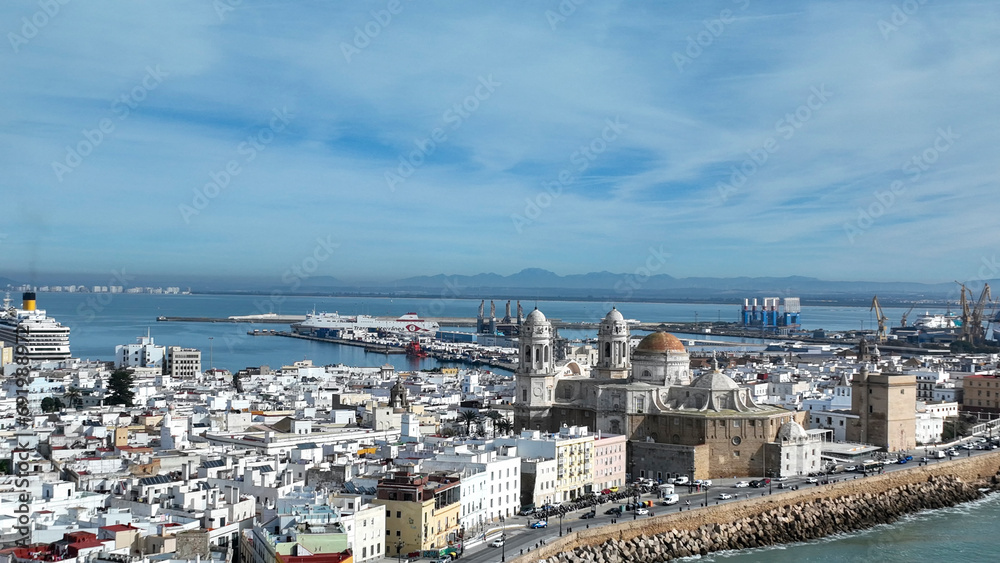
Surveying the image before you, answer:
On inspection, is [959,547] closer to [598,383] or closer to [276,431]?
[598,383]

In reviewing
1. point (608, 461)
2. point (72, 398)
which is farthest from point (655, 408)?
point (72, 398)

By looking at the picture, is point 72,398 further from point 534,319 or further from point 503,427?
point 534,319

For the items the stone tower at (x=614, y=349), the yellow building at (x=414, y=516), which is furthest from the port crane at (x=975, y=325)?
the yellow building at (x=414, y=516)

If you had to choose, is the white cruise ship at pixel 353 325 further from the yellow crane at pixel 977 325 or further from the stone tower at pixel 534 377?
the stone tower at pixel 534 377

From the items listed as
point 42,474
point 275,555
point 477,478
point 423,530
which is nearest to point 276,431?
point 42,474

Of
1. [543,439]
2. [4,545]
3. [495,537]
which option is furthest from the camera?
[543,439]

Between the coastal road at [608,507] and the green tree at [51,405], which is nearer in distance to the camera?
the coastal road at [608,507]
